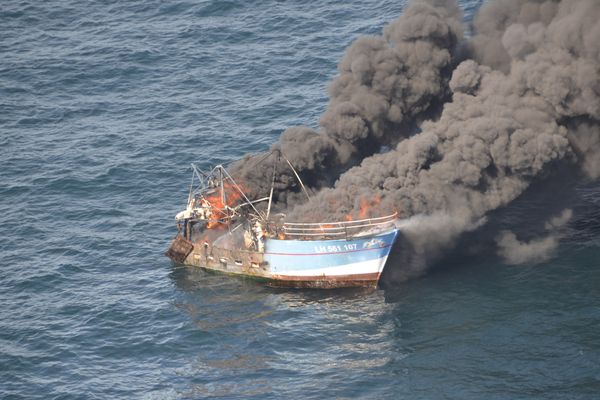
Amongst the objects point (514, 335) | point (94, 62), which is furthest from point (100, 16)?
point (514, 335)

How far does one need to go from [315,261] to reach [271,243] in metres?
4.29

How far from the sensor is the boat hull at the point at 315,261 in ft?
297

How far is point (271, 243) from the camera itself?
93.2 m

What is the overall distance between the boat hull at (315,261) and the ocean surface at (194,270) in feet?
4.41

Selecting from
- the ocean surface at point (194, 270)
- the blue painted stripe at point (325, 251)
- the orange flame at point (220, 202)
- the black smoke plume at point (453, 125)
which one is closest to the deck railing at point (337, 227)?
the blue painted stripe at point (325, 251)

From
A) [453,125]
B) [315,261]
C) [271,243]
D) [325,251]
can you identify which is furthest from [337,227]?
[453,125]

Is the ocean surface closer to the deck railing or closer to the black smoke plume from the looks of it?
the deck railing

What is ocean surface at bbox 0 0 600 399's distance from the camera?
263ft

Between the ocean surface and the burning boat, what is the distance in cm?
162

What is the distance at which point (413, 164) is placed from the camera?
3521 inches

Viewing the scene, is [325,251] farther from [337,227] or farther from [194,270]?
[194,270]

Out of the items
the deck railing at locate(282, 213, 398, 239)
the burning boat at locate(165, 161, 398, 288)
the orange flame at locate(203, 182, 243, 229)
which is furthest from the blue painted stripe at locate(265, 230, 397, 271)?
the orange flame at locate(203, 182, 243, 229)

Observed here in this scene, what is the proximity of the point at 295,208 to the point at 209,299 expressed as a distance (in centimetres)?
1111

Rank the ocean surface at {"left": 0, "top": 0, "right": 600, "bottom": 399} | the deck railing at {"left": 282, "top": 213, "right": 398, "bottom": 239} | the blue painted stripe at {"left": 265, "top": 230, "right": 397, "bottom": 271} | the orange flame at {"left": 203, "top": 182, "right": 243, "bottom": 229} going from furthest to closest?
the orange flame at {"left": 203, "top": 182, "right": 243, "bottom": 229}
the blue painted stripe at {"left": 265, "top": 230, "right": 397, "bottom": 271}
the deck railing at {"left": 282, "top": 213, "right": 398, "bottom": 239}
the ocean surface at {"left": 0, "top": 0, "right": 600, "bottom": 399}
